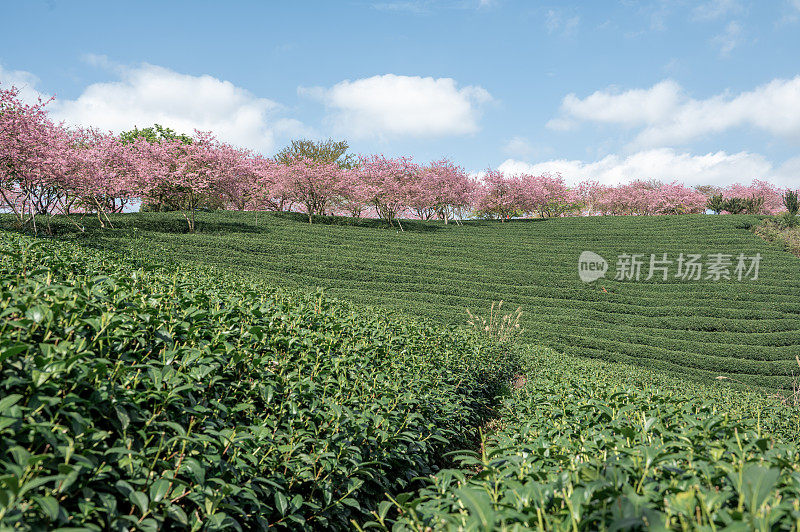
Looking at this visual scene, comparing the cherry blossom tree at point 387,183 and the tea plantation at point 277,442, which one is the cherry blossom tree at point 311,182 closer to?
the cherry blossom tree at point 387,183

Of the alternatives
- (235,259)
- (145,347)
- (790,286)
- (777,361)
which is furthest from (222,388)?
(790,286)

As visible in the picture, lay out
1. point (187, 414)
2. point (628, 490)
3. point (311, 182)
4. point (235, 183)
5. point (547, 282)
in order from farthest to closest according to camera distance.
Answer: point (311, 182), point (235, 183), point (547, 282), point (187, 414), point (628, 490)

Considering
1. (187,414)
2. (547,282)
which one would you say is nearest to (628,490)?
(187,414)

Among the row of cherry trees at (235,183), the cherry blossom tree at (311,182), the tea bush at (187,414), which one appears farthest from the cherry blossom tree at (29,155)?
the cherry blossom tree at (311,182)

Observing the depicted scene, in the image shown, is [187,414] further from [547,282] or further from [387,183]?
[387,183]

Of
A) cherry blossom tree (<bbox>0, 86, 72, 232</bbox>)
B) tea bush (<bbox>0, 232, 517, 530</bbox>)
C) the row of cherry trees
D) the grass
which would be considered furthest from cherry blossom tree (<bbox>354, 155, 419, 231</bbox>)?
tea bush (<bbox>0, 232, 517, 530</bbox>)

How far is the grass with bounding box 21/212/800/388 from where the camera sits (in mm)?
14484

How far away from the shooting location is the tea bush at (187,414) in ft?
6.00

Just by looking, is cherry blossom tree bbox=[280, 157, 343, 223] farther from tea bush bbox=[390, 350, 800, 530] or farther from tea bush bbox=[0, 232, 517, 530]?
tea bush bbox=[390, 350, 800, 530]

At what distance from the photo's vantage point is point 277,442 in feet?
9.27

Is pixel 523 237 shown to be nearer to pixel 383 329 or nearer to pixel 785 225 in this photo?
pixel 785 225

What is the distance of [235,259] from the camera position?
1842 cm

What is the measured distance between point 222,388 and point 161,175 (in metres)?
25.9

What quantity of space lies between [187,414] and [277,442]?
60 cm
